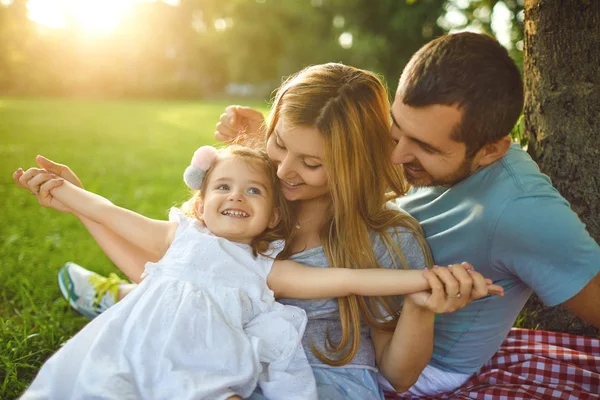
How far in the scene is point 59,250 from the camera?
160 inches

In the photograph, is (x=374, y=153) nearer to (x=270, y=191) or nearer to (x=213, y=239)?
(x=270, y=191)

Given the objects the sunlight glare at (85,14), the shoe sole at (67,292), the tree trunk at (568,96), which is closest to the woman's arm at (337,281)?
the tree trunk at (568,96)

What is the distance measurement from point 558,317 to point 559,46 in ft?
4.39

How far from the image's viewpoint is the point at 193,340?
1.75 meters

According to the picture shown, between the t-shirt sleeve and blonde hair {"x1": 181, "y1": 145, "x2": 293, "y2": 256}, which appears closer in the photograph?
the t-shirt sleeve

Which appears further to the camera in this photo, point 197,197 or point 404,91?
point 197,197

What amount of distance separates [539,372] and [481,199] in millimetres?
916

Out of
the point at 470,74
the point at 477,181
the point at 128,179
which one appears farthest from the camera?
the point at 128,179

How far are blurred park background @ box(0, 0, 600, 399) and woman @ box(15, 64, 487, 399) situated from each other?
101 centimetres

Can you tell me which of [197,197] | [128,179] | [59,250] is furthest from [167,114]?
[197,197]

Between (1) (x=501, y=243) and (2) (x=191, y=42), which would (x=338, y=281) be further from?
(2) (x=191, y=42)

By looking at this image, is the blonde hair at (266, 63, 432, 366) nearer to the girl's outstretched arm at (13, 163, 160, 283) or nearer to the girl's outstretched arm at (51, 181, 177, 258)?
the girl's outstretched arm at (51, 181, 177, 258)

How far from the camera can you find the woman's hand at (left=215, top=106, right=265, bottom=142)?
2.82 meters

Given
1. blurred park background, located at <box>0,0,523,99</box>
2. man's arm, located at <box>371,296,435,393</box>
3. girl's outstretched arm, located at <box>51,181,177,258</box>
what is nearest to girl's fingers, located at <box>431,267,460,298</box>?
man's arm, located at <box>371,296,435,393</box>
